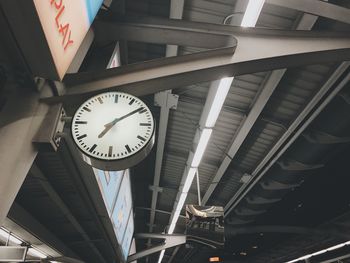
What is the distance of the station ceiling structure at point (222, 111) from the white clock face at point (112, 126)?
15 centimetres

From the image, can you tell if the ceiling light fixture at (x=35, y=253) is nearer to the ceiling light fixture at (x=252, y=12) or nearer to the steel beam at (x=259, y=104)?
the steel beam at (x=259, y=104)

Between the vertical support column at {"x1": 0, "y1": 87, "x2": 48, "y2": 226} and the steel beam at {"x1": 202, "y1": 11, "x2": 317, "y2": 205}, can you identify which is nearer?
the vertical support column at {"x1": 0, "y1": 87, "x2": 48, "y2": 226}

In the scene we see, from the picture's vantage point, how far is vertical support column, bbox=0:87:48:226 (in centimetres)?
220

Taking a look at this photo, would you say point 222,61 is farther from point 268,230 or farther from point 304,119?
point 268,230

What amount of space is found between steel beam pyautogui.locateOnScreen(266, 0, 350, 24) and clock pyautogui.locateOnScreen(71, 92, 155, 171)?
213 cm

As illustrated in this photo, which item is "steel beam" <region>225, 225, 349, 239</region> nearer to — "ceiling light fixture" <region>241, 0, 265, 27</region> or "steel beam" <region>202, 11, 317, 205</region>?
"steel beam" <region>202, 11, 317, 205</region>

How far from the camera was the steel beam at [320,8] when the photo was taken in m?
3.39

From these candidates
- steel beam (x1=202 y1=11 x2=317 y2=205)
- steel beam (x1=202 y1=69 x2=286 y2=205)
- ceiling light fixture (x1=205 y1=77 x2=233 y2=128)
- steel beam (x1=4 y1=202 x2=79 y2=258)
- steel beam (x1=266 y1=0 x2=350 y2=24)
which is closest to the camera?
steel beam (x1=266 y1=0 x2=350 y2=24)

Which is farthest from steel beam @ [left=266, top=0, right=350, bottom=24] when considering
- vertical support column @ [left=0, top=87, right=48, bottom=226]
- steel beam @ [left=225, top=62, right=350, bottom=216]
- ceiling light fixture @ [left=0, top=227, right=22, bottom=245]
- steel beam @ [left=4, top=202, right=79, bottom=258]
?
ceiling light fixture @ [left=0, top=227, right=22, bottom=245]

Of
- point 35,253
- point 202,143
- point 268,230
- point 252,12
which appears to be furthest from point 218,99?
point 268,230

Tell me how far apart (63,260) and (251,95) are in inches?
308

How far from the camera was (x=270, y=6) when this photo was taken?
384 centimetres

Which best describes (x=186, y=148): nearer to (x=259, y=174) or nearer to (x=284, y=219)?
(x=259, y=174)

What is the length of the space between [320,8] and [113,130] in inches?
105
